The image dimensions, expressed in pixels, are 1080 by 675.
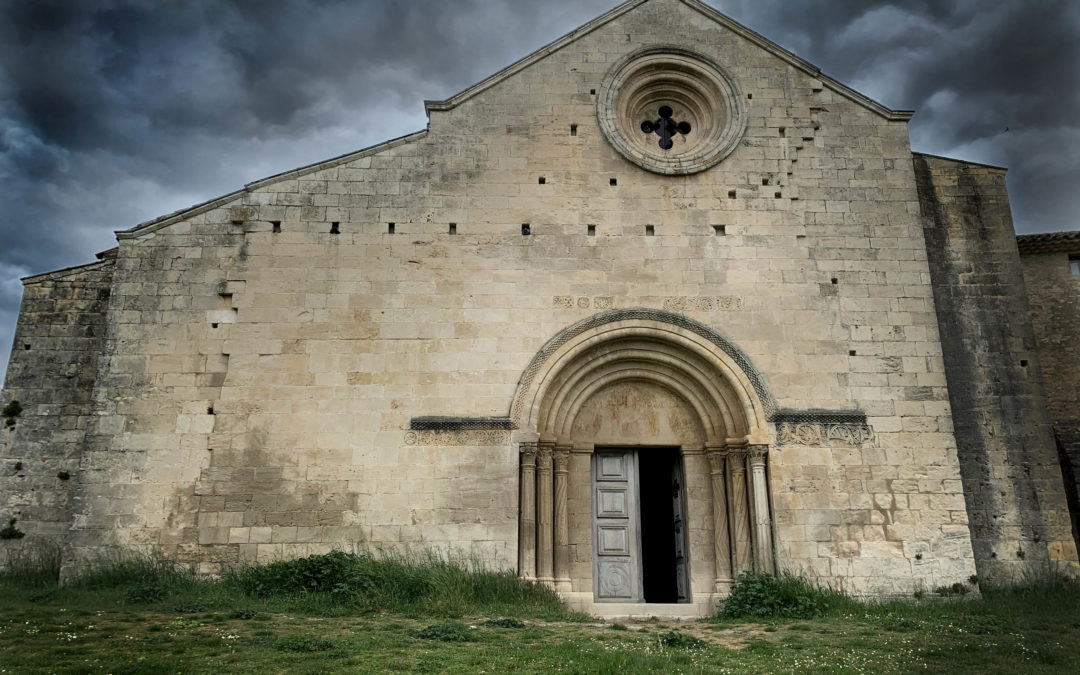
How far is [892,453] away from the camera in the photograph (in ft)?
→ 38.2

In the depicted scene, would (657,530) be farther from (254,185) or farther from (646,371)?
(254,185)

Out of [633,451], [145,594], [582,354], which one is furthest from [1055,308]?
[145,594]

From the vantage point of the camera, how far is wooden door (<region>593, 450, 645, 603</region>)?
11.9 meters

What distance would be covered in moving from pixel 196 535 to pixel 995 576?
11145 mm

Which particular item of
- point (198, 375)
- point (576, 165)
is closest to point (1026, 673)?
point (576, 165)

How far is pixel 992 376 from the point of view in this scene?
12.7 m

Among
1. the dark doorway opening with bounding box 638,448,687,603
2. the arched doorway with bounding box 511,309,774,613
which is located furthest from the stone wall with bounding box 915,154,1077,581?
the dark doorway opening with bounding box 638,448,687,603

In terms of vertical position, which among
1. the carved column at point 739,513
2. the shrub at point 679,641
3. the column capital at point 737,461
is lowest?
the shrub at point 679,641

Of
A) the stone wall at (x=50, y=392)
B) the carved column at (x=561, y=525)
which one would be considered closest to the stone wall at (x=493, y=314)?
the carved column at (x=561, y=525)

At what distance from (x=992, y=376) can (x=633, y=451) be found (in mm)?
5653

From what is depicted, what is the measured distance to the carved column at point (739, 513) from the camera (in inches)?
454

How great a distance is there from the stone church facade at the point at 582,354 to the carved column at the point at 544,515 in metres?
0.03

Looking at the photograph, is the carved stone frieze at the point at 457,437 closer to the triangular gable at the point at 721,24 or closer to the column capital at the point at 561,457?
the column capital at the point at 561,457

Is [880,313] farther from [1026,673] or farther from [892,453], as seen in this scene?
[1026,673]
